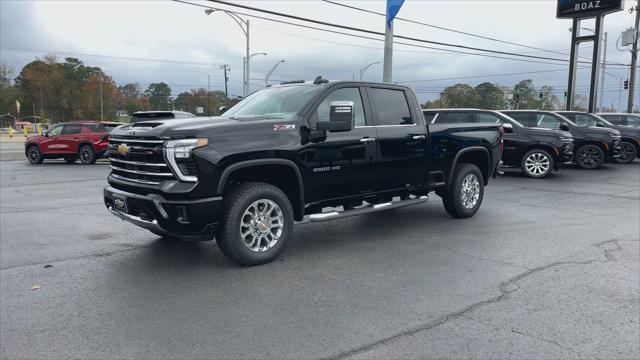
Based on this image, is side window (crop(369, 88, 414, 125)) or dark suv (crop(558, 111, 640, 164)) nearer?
side window (crop(369, 88, 414, 125))

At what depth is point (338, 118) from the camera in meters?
5.33

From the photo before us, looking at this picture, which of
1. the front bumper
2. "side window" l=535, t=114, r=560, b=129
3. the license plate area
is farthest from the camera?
"side window" l=535, t=114, r=560, b=129

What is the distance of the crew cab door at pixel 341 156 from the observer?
5.59m

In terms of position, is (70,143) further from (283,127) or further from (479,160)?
(283,127)

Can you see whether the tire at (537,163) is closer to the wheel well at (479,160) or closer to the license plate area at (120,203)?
the wheel well at (479,160)

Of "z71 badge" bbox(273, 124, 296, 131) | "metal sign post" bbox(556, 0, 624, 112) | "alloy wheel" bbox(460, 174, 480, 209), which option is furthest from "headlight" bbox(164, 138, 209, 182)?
"metal sign post" bbox(556, 0, 624, 112)

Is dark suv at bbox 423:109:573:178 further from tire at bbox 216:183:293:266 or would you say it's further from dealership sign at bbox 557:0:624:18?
dealership sign at bbox 557:0:624:18

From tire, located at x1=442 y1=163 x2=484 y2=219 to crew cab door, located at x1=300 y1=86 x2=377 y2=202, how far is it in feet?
6.33

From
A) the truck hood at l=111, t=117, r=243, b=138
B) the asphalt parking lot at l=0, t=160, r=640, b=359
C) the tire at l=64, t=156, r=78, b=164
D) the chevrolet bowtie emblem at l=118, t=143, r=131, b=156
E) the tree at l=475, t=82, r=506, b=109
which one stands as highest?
the tree at l=475, t=82, r=506, b=109

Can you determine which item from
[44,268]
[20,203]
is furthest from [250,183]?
[20,203]

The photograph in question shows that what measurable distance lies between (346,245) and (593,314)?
292 centimetres

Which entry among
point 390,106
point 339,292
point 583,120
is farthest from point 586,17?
point 339,292

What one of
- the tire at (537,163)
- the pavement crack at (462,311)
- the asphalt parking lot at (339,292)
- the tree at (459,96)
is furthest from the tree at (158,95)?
the pavement crack at (462,311)

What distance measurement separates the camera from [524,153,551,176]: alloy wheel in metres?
13.8
